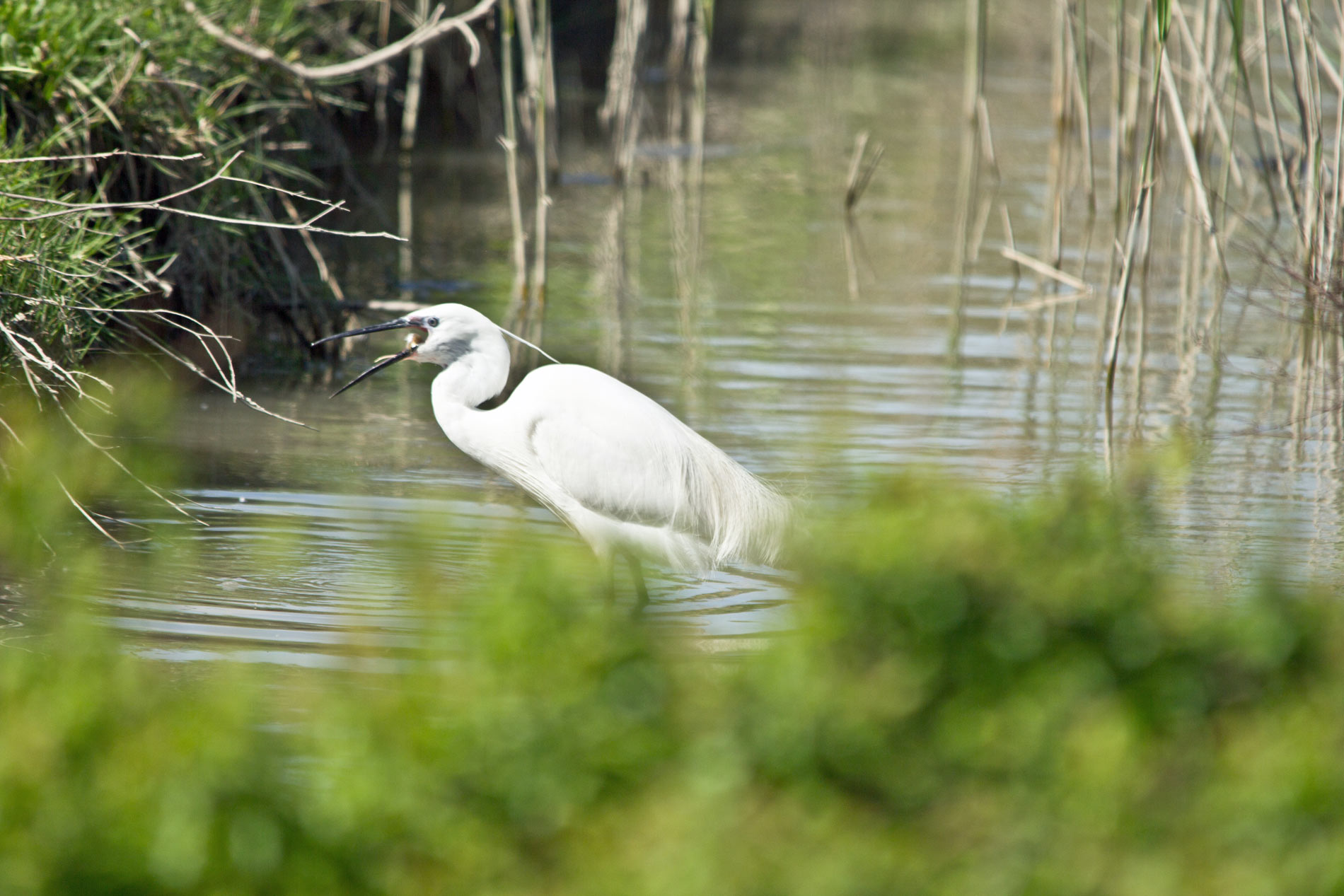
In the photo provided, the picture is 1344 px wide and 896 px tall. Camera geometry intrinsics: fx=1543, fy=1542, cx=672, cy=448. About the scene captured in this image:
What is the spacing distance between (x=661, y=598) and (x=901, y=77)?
17.0 meters

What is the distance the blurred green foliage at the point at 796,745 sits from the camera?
1898 mm

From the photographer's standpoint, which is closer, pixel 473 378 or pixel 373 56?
pixel 473 378

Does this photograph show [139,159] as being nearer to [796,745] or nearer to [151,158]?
[151,158]

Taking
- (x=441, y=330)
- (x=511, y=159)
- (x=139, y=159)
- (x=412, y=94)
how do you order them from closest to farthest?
(x=441, y=330), (x=139, y=159), (x=511, y=159), (x=412, y=94)

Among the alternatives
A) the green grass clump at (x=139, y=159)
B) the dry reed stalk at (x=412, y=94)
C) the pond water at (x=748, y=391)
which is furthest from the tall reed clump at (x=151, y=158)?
the dry reed stalk at (x=412, y=94)

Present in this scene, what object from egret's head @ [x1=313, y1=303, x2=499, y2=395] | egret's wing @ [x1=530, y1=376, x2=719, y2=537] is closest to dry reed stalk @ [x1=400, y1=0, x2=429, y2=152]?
egret's head @ [x1=313, y1=303, x2=499, y2=395]

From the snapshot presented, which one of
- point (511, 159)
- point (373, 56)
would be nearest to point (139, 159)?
point (373, 56)

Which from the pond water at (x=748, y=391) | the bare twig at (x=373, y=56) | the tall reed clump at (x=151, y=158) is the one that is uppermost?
the bare twig at (x=373, y=56)

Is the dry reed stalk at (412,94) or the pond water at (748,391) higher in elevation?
the dry reed stalk at (412,94)

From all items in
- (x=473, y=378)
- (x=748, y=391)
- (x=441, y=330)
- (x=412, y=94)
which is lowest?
(x=748, y=391)

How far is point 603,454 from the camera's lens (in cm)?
473

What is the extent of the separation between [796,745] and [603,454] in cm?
257

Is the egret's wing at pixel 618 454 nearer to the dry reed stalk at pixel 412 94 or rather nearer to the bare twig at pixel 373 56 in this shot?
the bare twig at pixel 373 56

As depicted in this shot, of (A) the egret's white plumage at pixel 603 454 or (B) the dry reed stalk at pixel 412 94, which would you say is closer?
(A) the egret's white plumage at pixel 603 454
